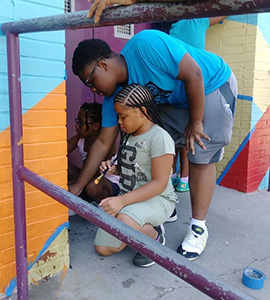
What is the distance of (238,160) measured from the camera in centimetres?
318

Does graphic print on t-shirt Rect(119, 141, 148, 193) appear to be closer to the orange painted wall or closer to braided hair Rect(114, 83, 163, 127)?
braided hair Rect(114, 83, 163, 127)

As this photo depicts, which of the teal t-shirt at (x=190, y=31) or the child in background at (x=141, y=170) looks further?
the teal t-shirt at (x=190, y=31)

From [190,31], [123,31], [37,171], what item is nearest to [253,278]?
[37,171]

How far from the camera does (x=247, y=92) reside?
3084mm

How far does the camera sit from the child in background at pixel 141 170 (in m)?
1.77

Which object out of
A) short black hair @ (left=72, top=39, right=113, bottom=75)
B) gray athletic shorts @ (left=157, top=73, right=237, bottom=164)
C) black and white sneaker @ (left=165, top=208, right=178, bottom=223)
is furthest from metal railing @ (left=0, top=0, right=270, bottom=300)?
black and white sneaker @ (left=165, top=208, right=178, bottom=223)

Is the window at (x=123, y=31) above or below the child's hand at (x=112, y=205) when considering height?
above

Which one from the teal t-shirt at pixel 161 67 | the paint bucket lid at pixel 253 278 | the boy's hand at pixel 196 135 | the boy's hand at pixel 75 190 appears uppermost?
the teal t-shirt at pixel 161 67

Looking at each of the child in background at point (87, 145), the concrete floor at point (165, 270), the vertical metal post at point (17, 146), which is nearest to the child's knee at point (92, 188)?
the child in background at point (87, 145)

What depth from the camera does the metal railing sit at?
643 millimetres

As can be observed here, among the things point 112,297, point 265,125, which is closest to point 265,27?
point 265,125

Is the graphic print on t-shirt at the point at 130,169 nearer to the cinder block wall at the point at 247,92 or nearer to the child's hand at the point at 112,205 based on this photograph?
the child's hand at the point at 112,205

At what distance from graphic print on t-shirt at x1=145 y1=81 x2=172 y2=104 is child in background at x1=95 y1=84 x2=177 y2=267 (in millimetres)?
55

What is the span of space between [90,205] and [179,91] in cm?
115
